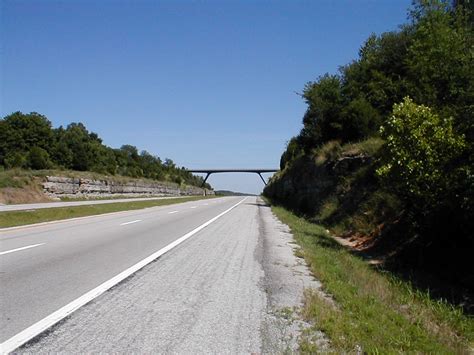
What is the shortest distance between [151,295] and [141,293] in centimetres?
20

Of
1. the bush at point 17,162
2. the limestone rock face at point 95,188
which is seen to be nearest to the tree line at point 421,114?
the limestone rock face at point 95,188

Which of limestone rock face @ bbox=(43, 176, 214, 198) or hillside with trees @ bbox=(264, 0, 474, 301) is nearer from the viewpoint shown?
hillside with trees @ bbox=(264, 0, 474, 301)

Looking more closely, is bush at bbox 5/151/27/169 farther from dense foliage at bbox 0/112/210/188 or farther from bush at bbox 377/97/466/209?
bush at bbox 377/97/466/209

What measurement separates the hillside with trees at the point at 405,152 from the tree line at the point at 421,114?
33mm

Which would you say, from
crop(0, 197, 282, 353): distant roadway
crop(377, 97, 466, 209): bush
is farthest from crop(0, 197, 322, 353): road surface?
crop(377, 97, 466, 209): bush

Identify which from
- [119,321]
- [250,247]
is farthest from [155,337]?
[250,247]

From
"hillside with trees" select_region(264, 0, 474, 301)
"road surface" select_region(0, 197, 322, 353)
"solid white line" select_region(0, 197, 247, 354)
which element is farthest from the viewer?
"hillside with trees" select_region(264, 0, 474, 301)

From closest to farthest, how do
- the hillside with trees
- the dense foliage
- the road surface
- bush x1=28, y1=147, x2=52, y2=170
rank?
the road surface
the hillside with trees
bush x1=28, y1=147, x2=52, y2=170
the dense foliage

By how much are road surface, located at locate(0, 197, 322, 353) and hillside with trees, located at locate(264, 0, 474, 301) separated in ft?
12.4

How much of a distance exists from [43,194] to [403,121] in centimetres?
3627

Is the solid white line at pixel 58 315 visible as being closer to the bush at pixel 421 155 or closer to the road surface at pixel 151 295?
the road surface at pixel 151 295

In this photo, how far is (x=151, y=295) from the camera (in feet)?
22.4

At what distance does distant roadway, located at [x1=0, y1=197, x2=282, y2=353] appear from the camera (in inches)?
194

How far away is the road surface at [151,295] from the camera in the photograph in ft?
16.0
